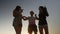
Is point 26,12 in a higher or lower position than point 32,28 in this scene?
higher

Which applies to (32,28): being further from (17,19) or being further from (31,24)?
(17,19)

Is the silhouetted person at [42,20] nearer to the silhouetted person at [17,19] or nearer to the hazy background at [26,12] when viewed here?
the hazy background at [26,12]

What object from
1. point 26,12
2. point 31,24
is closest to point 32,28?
point 31,24

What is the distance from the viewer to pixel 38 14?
1211 mm

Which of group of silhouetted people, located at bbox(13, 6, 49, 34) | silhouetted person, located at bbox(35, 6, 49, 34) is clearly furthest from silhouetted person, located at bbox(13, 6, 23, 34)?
silhouetted person, located at bbox(35, 6, 49, 34)

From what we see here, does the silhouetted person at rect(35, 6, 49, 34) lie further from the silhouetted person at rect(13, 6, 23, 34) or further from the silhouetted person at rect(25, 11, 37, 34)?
the silhouetted person at rect(13, 6, 23, 34)

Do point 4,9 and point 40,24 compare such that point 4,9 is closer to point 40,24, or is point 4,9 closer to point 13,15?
point 13,15

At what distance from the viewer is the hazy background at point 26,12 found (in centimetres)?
121

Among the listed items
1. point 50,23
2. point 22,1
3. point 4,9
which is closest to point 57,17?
point 50,23

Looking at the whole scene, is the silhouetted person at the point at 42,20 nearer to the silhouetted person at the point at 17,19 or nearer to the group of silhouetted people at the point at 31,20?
the group of silhouetted people at the point at 31,20

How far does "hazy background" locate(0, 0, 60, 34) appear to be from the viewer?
1.21 meters

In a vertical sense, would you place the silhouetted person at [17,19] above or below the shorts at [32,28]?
above

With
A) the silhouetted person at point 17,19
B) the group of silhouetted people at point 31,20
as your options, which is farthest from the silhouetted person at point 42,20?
the silhouetted person at point 17,19

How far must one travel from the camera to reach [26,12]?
121 cm
